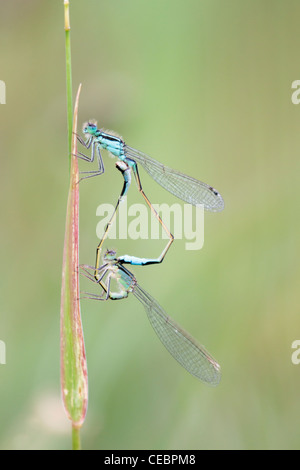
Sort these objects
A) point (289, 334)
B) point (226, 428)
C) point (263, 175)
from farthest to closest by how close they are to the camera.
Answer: point (263, 175)
point (289, 334)
point (226, 428)

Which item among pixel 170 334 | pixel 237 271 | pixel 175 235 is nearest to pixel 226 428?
pixel 170 334

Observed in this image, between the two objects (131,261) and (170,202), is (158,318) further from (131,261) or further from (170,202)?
(170,202)

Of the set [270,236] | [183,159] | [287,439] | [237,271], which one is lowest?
[287,439]

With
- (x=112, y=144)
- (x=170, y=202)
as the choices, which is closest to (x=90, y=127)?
(x=112, y=144)

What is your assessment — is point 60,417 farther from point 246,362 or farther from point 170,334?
point 246,362

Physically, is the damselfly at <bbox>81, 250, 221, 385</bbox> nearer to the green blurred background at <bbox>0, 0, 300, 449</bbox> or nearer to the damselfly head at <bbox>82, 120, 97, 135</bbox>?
the green blurred background at <bbox>0, 0, 300, 449</bbox>

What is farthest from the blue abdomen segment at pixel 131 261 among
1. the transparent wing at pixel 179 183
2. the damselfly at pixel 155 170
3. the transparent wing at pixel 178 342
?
the transparent wing at pixel 179 183

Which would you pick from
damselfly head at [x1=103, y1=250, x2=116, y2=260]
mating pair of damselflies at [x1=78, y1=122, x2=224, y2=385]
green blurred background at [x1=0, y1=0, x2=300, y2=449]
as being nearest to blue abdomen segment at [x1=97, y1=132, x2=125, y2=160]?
mating pair of damselflies at [x1=78, y1=122, x2=224, y2=385]
